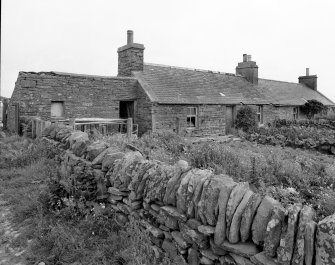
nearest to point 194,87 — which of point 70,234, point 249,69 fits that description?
point 249,69

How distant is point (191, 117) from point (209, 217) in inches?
629

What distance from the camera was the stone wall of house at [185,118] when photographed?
16922 millimetres

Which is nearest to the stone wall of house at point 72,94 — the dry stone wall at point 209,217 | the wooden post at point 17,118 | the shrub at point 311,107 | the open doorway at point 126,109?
the wooden post at point 17,118

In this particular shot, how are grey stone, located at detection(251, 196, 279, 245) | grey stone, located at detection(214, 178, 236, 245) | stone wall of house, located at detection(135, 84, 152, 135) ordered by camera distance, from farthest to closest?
stone wall of house, located at detection(135, 84, 152, 135), grey stone, located at detection(214, 178, 236, 245), grey stone, located at detection(251, 196, 279, 245)

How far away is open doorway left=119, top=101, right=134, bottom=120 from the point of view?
17.9 metres

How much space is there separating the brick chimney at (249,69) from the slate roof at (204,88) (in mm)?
561

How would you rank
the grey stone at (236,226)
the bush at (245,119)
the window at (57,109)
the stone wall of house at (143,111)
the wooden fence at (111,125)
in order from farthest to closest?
1. the bush at (245,119)
2. the stone wall of house at (143,111)
3. the window at (57,109)
4. the wooden fence at (111,125)
5. the grey stone at (236,226)

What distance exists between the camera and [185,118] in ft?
59.6

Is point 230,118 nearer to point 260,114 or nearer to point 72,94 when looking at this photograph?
point 260,114

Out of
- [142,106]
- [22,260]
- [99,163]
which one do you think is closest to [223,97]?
[142,106]

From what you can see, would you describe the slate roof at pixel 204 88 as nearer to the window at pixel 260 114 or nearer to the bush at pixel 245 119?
the window at pixel 260 114

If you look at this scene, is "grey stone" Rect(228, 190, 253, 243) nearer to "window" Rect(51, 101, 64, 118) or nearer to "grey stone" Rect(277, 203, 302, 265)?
"grey stone" Rect(277, 203, 302, 265)

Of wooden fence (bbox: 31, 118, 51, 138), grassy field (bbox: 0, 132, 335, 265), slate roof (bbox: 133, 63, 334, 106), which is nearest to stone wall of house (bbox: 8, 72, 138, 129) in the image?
slate roof (bbox: 133, 63, 334, 106)

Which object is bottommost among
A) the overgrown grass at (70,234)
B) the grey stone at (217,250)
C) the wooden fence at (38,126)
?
the overgrown grass at (70,234)
